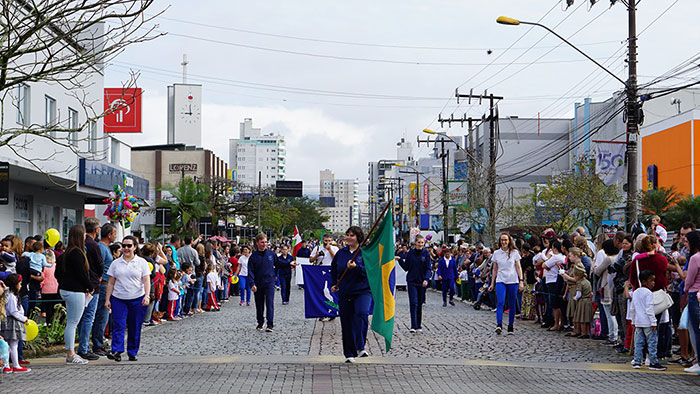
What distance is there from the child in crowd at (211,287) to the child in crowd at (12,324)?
11.5m

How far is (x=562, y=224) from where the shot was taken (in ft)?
124

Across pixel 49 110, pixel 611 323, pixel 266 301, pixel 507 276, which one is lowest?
pixel 611 323

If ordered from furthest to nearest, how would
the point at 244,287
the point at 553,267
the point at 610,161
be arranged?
1. the point at 610,161
2. the point at 244,287
3. the point at 553,267

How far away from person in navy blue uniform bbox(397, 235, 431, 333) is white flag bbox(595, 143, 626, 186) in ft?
36.7

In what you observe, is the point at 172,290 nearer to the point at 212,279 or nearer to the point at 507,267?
the point at 212,279

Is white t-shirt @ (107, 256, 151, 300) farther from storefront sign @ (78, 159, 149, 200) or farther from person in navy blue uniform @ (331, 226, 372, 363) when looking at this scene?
storefront sign @ (78, 159, 149, 200)

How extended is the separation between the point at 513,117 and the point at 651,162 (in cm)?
3084

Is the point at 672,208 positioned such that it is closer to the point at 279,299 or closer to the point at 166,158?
the point at 279,299

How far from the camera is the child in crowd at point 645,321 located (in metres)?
11.3

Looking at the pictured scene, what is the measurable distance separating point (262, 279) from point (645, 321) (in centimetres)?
761

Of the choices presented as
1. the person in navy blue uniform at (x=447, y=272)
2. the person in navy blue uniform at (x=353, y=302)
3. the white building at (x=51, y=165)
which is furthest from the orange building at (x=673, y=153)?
the person in navy blue uniform at (x=353, y=302)

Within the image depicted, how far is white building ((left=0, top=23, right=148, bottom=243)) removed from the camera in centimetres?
2433

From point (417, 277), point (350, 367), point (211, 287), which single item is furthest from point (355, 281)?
point (211, 287)

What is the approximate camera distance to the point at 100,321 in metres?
12.7
